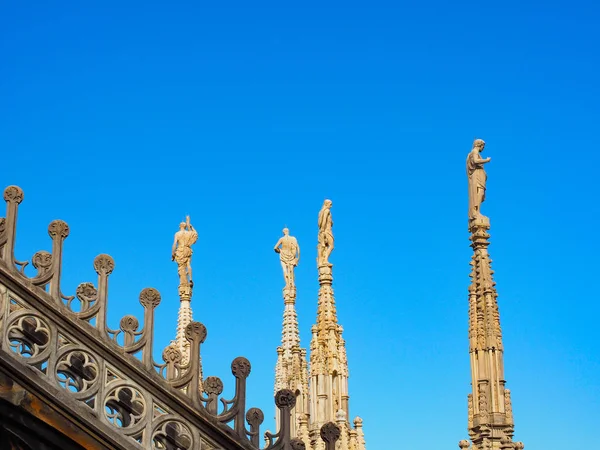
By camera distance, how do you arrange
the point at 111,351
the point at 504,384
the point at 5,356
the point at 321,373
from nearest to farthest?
the point at 5,356 → the point at 111,351 → the point at 504,384 → the point at 321,373

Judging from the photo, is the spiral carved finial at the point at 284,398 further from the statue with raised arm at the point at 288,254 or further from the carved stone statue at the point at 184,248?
the carved stone statue at the point at 184,248

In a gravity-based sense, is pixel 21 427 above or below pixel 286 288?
below

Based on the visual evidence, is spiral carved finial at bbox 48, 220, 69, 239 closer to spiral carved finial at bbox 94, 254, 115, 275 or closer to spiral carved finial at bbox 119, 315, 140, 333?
spiral carved finial at bbox 94, 254, 115, 275

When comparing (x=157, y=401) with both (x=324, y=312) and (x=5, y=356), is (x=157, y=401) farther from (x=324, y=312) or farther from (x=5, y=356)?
(x=324, y=312)

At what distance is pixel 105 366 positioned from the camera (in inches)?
417

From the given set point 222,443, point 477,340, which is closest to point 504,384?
point 477,340

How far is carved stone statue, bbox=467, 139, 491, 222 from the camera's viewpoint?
20.2m

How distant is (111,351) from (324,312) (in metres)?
14.5

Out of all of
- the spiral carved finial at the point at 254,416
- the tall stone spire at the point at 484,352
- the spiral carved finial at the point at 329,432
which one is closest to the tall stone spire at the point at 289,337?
the tall stone spire at the point at 484,352

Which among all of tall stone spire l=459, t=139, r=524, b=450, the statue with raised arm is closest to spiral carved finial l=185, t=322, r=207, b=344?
tall stone spire l=459, t=139, r=524, b=450

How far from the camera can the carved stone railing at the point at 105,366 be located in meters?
10.3

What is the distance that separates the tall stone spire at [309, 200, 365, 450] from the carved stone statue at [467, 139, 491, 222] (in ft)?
18.9

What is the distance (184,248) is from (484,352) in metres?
16.5

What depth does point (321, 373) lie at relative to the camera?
2411 cm
